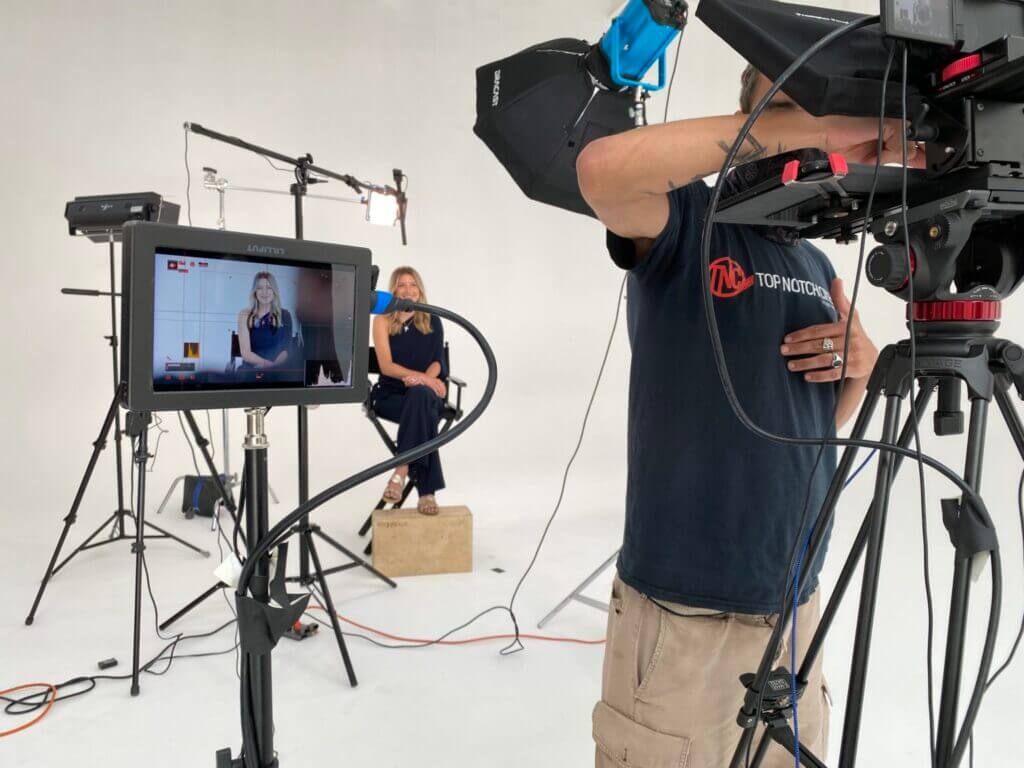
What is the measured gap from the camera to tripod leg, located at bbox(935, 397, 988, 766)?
0.55m

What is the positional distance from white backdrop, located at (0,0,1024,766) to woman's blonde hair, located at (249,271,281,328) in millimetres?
2472

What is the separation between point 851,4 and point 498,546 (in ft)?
10.6

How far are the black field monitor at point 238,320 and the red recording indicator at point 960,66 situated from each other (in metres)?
0.48

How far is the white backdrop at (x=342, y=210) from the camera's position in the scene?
3438mm

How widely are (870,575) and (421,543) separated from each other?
2.11 metres

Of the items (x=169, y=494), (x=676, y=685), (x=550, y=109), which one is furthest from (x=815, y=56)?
(x=169, y=494)

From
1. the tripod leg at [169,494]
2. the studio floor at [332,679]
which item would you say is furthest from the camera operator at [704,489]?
the tripod leg at [169,494]

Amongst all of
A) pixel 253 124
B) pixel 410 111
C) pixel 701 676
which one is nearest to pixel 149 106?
pixel 253 124

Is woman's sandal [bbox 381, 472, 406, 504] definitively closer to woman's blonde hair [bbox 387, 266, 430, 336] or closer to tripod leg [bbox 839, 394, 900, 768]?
woman's blonde hair [bbox 387, 266, 430, 336]

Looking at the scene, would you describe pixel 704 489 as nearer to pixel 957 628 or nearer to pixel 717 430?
pixel 717 430

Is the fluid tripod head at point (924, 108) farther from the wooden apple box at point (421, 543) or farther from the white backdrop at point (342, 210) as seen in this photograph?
the white backdrop at point (342, 210)

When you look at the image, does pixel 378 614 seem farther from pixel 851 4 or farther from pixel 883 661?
pixel 851 4

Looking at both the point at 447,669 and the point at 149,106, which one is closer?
the point at 447,669

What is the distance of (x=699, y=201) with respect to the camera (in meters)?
0.87
